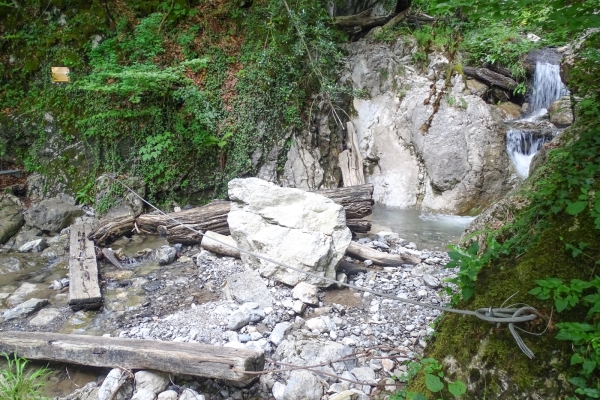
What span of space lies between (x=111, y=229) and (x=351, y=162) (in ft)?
15.8

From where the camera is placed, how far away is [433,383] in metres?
1.81

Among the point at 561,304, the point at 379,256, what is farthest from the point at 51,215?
the point at 561,304

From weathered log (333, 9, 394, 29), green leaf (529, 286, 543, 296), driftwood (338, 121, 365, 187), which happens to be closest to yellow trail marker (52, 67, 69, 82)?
driftwood (338, 121, 365, 187)

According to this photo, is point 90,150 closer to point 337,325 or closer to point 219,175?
point 219,175

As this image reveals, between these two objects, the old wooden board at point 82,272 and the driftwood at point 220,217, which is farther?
the driftwood at point 220,217

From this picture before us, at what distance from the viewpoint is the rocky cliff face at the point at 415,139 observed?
7.52 m

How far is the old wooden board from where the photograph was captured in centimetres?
425

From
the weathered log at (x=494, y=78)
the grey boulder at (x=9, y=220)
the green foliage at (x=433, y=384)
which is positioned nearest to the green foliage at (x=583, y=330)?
the green foliage at (x=433, y=384)

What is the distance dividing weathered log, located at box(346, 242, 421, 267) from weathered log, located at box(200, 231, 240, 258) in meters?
1.59

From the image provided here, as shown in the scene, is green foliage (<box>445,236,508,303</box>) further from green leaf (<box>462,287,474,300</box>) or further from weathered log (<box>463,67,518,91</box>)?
weathered log (<box>463,67,518,91</box>)

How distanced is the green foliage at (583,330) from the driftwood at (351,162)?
20.5ft

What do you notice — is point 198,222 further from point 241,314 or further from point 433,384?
point 433,384

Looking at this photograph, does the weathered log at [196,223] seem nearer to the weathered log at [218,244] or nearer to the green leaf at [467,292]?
the weathered log at [218,244]

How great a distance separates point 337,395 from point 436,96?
7.12 metres
